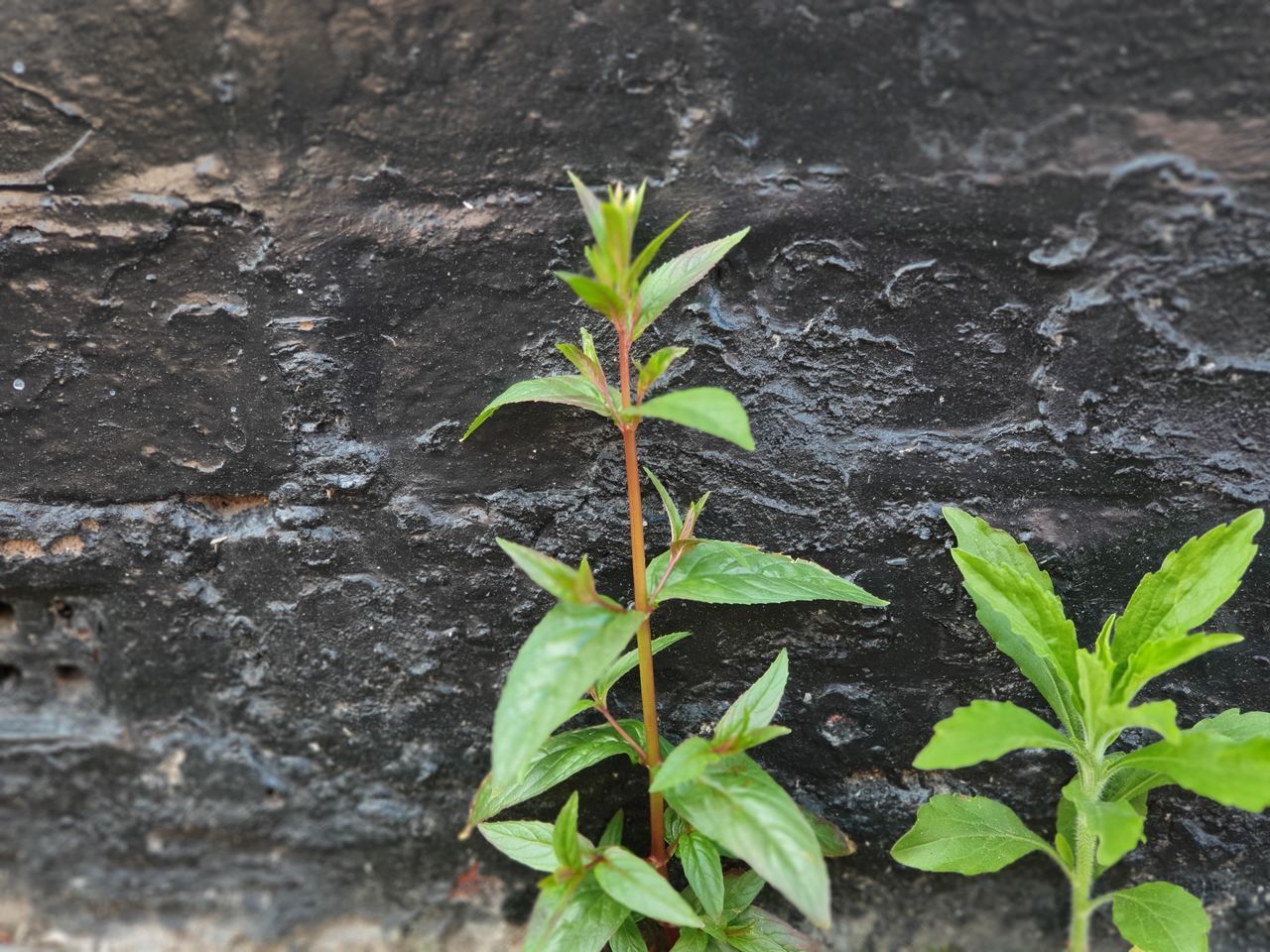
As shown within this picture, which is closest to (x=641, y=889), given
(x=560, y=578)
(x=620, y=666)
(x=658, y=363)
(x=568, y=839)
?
(x=568, y=839)

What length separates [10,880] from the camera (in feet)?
6.98

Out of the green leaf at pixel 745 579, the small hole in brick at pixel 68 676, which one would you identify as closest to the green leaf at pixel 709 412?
the green leaf at pixel 745 579

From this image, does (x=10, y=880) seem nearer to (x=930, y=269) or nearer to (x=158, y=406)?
(x=158, y=406)

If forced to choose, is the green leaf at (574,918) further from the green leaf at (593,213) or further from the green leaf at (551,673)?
the green leaf at (593,213)

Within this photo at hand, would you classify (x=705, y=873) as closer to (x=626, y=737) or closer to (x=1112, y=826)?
(x=626, y=737)

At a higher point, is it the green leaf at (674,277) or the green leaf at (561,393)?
the green leaf at (674,277)

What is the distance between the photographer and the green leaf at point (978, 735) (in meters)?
1.18

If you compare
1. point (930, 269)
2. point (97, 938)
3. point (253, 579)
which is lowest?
point (97, 938)

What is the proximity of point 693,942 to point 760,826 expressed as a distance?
0.36 meters

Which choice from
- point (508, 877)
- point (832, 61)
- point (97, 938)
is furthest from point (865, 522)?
point (97, 938)

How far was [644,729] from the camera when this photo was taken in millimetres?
1555

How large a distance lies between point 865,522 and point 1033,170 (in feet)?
2.11

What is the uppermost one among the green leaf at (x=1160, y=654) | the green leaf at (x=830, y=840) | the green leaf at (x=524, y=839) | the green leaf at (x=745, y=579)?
the green leaf at (x=745, y=579)

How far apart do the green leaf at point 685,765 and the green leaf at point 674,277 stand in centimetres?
60
